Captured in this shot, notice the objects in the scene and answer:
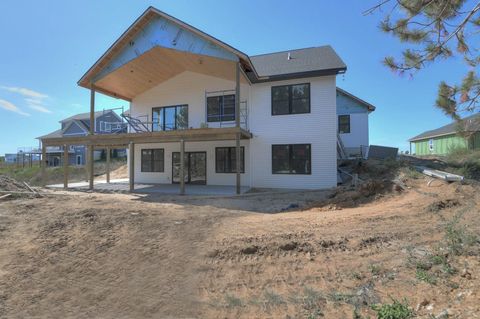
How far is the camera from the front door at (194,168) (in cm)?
1747

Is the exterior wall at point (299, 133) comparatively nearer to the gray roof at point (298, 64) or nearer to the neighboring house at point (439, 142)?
the gray roof at point (298, 64)

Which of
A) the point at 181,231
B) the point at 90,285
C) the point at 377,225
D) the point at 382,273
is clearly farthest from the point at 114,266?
the point at 377,225

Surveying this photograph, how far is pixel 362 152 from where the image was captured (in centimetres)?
2158

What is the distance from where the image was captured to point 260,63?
17781mm

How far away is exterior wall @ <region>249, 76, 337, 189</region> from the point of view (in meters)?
14.5

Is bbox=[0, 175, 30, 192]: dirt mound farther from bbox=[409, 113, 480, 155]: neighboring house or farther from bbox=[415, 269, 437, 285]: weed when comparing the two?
bbox=[409, 113, 480, 155]: neighboring house

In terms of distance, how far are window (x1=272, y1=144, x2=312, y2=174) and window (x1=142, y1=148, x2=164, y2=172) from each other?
7450mm

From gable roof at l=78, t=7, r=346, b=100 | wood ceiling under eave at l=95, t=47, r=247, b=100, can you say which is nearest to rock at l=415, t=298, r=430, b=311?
gable roof at l=78, t=7, r=346, b=100

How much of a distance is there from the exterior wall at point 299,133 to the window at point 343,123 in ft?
30.5

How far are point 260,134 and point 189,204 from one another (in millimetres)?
6228

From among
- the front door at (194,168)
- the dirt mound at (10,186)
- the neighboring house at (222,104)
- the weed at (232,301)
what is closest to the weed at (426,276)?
the weed at (232,301)

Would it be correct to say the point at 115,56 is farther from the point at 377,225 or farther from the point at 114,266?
the point at 377,225

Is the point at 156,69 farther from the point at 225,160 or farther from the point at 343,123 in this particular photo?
the point at 343,123

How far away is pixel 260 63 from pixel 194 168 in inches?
290
